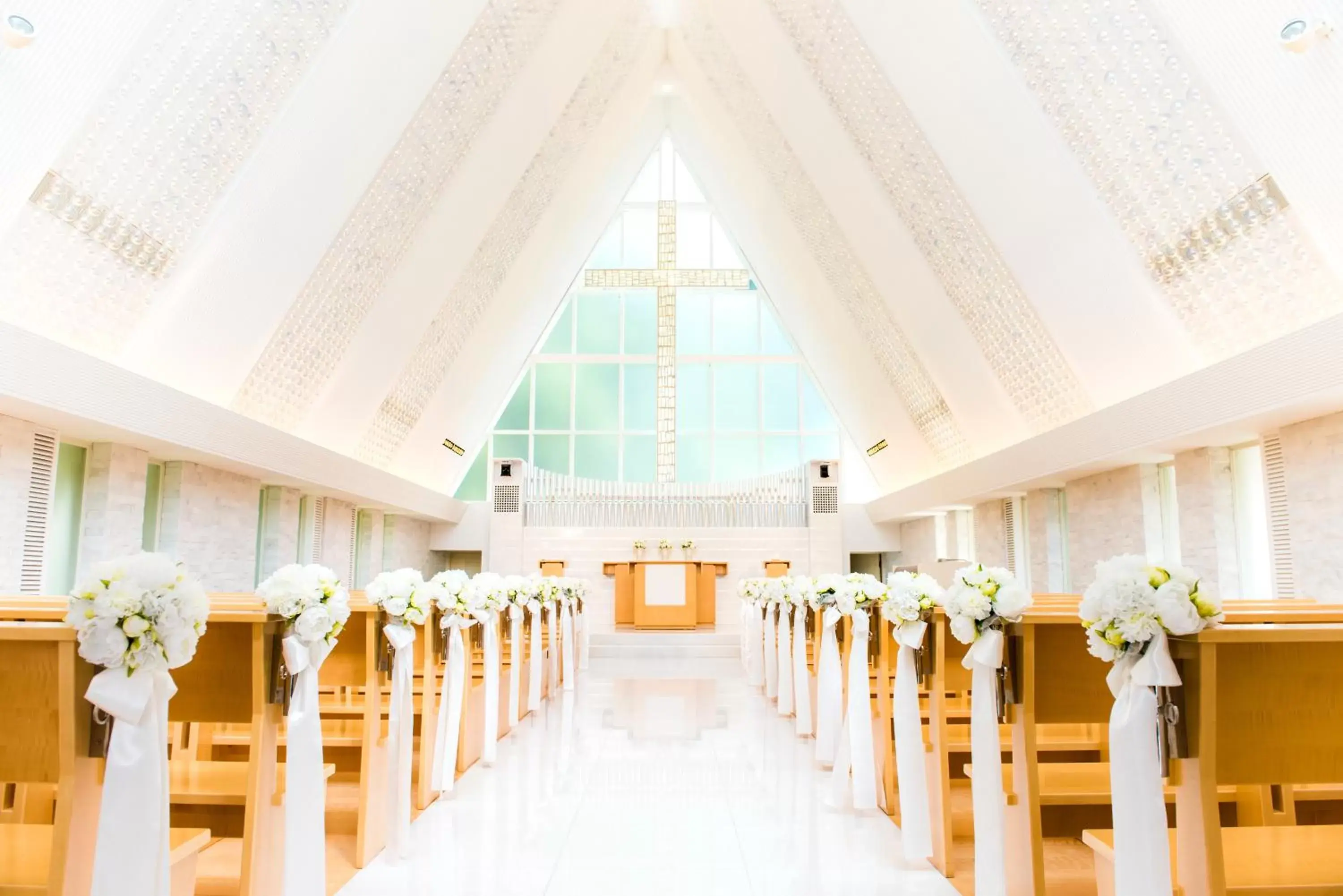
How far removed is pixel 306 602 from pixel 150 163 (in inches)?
174

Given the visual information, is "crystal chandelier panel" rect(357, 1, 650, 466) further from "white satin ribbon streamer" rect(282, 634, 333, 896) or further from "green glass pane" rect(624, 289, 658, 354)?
"white satin ribbon streamer" rect(282, 634, 333, 896)

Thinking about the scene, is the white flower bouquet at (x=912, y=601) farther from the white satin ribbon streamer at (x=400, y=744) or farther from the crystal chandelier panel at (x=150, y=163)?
the crystal chandelier panel at (x=150, y=163)

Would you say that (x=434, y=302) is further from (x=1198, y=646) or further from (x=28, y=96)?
(x=1198, y=646)

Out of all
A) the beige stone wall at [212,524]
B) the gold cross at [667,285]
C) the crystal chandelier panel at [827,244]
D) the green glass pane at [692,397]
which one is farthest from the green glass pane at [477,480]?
the crystal chandelier panel at [827,244]

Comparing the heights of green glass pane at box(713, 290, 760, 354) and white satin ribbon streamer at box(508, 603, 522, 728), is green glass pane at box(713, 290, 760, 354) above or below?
above

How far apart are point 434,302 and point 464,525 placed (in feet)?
20.1

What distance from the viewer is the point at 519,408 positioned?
1750 centimetres

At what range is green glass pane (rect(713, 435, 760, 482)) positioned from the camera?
1756 centimetres

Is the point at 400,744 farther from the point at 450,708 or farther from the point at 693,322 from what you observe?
the point at 693,322

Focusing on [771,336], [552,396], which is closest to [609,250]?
[552,396]

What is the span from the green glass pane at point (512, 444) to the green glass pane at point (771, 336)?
4.97 metres

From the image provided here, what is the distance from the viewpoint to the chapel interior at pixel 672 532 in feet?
6.93

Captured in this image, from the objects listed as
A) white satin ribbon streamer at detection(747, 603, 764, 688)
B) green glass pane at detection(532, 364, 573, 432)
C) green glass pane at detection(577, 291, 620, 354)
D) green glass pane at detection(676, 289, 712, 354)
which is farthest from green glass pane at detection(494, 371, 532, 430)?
white satin ribbon streamer at detection(747, 603, 764, 688)

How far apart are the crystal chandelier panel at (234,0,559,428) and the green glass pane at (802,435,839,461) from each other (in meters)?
9.93
